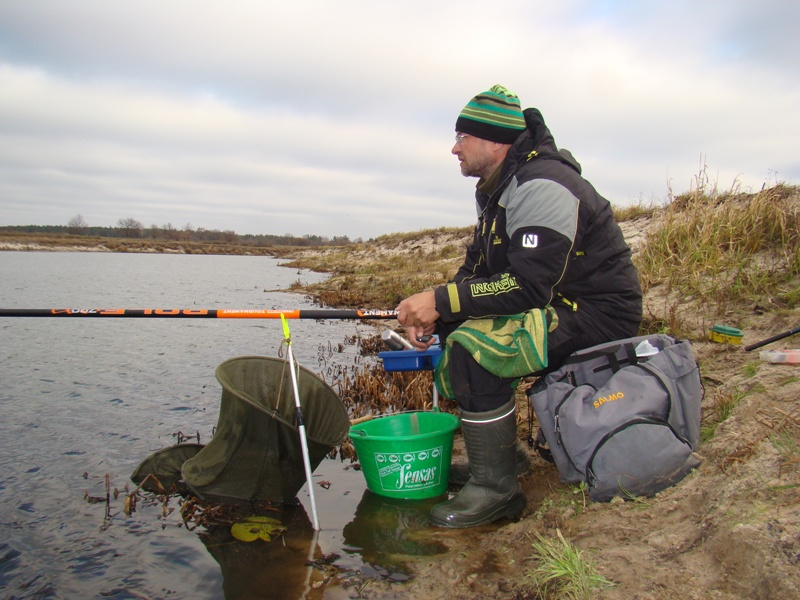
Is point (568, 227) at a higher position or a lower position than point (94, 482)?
higher

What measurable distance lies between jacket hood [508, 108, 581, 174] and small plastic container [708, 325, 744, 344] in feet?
7.09

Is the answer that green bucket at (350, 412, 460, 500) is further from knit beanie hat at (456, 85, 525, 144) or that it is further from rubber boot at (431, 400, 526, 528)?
knit beanie hat at (456, 85, 525, 144)

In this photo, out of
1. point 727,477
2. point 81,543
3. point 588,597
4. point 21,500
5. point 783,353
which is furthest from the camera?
point 21,500

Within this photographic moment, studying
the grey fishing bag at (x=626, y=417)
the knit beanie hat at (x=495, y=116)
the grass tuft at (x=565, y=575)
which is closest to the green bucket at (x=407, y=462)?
the grey fishing bag at (x=626, y=417)

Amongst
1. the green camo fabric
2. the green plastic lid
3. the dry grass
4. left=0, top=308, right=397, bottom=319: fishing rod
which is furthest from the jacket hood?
the dry grass

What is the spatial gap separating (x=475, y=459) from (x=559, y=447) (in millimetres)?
553

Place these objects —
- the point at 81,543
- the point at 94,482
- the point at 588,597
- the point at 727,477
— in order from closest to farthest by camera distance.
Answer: the point at 588,597
the point at 727,477
the point at 81,543
the point at 94,482

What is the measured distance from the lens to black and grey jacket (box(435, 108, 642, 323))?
11.0 feet

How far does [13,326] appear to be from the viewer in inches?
536

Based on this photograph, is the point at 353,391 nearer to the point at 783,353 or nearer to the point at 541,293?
the point at 541,293

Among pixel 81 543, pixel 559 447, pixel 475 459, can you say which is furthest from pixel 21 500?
pixel 559 447

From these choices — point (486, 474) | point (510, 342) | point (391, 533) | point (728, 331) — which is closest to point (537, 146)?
point (510, 342)

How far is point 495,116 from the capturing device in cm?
380

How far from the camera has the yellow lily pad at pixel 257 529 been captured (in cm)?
366
